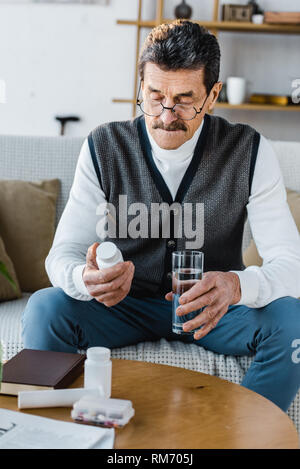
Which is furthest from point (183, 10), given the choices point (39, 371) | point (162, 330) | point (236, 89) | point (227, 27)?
point (39, 371)

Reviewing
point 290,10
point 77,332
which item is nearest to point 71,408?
point 77,332

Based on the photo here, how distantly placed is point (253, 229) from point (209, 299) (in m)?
0.43

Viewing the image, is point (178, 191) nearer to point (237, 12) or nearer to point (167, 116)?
point (167, 116)

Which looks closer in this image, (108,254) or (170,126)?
(108,254)

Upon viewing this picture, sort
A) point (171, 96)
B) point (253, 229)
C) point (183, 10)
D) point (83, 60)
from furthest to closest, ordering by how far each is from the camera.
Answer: point (83, 60), point (183, 10), point (253, 229), point (171, 96)

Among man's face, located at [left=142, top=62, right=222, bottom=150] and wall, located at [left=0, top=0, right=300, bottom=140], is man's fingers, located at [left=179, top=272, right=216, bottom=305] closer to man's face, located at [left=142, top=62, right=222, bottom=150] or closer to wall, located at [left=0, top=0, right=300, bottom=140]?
man's face, located at [left=142, top=62, right=222, bottom=150]

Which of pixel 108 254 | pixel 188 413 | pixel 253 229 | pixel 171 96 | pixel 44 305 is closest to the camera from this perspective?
pixel 188 413

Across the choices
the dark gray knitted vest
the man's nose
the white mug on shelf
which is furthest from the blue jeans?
the white mug on shelf

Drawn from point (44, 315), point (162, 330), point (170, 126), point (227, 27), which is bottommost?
point (162, 330)

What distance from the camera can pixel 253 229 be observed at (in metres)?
1.61

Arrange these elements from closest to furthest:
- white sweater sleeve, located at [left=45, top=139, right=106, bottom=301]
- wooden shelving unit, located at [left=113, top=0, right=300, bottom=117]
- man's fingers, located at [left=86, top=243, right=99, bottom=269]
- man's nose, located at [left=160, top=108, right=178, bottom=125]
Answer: man's fingers, located at [left=86, top=243, right=99, bottom=269] < white sweater sleeve, located at [left=45, top=139, right=106, bottom=301] < man's nose, located at [left=160, top=108, right=178, bottom=125] < wooden shelving unit, located at [left=113, top=0, right=300, bottom=117]

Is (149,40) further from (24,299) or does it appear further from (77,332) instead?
(24,299)

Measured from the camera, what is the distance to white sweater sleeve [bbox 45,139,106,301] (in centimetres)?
140

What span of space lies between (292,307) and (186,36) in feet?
2.32
